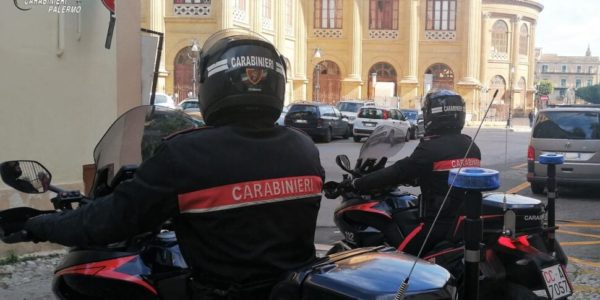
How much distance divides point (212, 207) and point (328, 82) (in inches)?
2019

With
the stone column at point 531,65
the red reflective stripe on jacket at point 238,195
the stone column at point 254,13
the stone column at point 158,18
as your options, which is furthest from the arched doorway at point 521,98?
the red reflective stripe on jacket at point 238,195

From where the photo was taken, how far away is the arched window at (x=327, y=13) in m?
52.2

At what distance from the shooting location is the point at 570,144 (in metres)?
A: 12.6

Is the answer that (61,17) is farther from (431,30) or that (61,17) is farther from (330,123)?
(431,30)

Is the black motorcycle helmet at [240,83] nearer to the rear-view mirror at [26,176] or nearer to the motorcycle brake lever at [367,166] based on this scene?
the rear-view mirror at [26,176]

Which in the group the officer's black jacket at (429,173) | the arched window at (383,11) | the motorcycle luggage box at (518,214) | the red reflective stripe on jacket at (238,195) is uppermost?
the arched window at (383,11)

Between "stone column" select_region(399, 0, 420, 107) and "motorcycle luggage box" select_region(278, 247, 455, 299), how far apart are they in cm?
5069

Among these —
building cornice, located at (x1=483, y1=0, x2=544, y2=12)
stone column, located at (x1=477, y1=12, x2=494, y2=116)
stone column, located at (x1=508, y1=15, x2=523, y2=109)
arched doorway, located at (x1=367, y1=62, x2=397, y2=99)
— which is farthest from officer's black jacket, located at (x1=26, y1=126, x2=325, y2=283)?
stone column, located at (x1=508, y1=15, x2=523, y2=109)

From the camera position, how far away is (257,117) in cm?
266

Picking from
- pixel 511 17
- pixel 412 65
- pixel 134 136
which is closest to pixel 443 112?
pixel 134 136

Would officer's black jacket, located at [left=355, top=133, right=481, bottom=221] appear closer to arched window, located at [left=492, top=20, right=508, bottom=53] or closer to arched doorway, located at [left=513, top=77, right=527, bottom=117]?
arched window, located at [left=492, top=20, right=508, bottom=53]

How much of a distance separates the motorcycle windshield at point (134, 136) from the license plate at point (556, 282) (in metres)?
2.26

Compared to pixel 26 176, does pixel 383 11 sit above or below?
above

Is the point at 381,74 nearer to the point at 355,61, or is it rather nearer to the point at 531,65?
the point at 355,61
